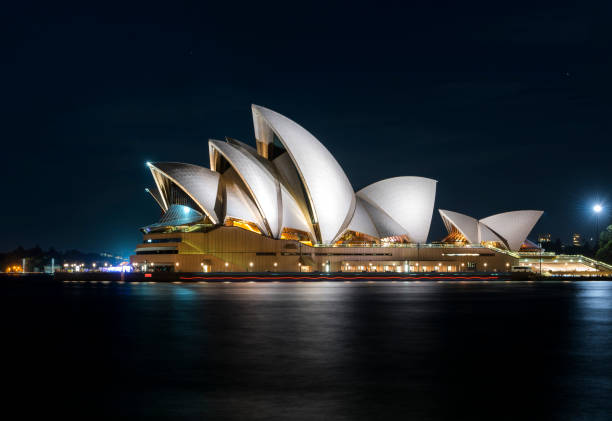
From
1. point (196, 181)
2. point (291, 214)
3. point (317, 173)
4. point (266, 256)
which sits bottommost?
point (266, 256)

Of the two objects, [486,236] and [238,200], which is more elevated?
[238,200]

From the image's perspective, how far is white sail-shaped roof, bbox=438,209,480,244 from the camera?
96.4m

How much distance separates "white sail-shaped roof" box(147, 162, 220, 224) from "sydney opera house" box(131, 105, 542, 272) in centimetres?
12

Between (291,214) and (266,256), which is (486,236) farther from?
(266,256)

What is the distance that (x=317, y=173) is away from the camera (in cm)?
7675

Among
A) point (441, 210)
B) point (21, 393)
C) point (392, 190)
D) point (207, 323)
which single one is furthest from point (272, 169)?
point (21, 393)

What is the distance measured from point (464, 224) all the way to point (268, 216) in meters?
35.4

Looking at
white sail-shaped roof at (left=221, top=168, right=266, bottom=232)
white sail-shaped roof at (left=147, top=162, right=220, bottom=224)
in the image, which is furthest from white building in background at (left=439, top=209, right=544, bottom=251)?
white sail-shaped roof at (left=147, top=162, right=220, bottom=224)

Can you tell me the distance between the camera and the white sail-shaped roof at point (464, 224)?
96375mm

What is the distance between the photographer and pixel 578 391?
1196cm

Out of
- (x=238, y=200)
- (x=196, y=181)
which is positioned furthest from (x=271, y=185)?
(x=196, y=181)

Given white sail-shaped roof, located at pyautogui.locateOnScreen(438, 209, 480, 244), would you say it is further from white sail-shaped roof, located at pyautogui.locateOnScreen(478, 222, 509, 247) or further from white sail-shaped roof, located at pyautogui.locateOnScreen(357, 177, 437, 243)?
white sail-shaped roof, located at pyautogui.locateOnScreen(357, 177, 437, 243)

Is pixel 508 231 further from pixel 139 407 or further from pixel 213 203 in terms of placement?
pixel 139 407

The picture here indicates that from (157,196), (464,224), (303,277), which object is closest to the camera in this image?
(303,277)
